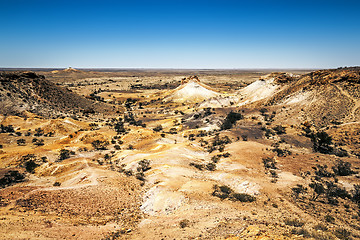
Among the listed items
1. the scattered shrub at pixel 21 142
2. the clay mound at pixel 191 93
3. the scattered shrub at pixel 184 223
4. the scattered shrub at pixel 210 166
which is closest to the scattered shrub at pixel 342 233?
the scattered shrub at pixel 184 223

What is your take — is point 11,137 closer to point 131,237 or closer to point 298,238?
point 131,237

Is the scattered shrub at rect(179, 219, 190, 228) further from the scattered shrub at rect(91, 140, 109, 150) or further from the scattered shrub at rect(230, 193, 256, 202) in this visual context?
the scattered shrub at rect(91, 140, 109, 150)

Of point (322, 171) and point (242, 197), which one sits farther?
point (322, 171)

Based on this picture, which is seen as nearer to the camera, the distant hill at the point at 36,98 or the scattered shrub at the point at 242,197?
the scattered shrub at the point at 242,197

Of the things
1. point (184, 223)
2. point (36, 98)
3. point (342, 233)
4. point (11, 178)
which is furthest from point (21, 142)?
point (342, 233)

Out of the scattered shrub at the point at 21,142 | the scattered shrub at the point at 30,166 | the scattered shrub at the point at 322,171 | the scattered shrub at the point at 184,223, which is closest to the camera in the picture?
the scattered shrub at the point at 184,223

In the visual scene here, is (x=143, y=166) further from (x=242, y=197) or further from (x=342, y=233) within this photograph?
(x=342, y=233)

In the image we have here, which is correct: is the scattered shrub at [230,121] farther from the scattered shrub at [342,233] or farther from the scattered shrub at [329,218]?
the scattered shrub at [342,233]
